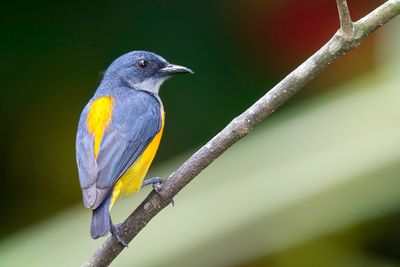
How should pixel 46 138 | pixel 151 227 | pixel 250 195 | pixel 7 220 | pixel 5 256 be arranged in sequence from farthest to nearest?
pixel 46 138 < pixel 7 220 < pixel 151 227 < pixel 5 256 < pixel 250 195

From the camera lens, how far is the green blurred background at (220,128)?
4.17m

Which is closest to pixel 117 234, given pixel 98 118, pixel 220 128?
pixel 98 118

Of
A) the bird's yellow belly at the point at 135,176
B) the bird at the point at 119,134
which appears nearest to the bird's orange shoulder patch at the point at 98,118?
the bird at the point at 119,134

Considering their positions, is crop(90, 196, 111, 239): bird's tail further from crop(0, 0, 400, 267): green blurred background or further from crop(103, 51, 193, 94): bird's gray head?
crop(103, 51, 193, 94): bird's gray head

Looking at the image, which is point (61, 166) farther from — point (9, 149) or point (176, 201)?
point (176, 201)

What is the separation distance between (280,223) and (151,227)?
3.42ft

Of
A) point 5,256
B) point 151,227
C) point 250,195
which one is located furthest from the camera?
point 151,227

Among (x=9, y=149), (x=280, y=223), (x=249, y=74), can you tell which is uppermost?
(x=9, y=149)

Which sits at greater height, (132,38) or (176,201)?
(132,38)

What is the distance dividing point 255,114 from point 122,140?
111cm

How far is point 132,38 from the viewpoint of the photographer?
6152mm

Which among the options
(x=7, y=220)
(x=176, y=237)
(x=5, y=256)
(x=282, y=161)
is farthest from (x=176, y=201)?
(x=7, y=220)

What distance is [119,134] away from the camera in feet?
14.1

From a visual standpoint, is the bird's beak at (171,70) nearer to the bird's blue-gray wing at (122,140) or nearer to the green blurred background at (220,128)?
the bird's blue-gray wing at (122,140)
